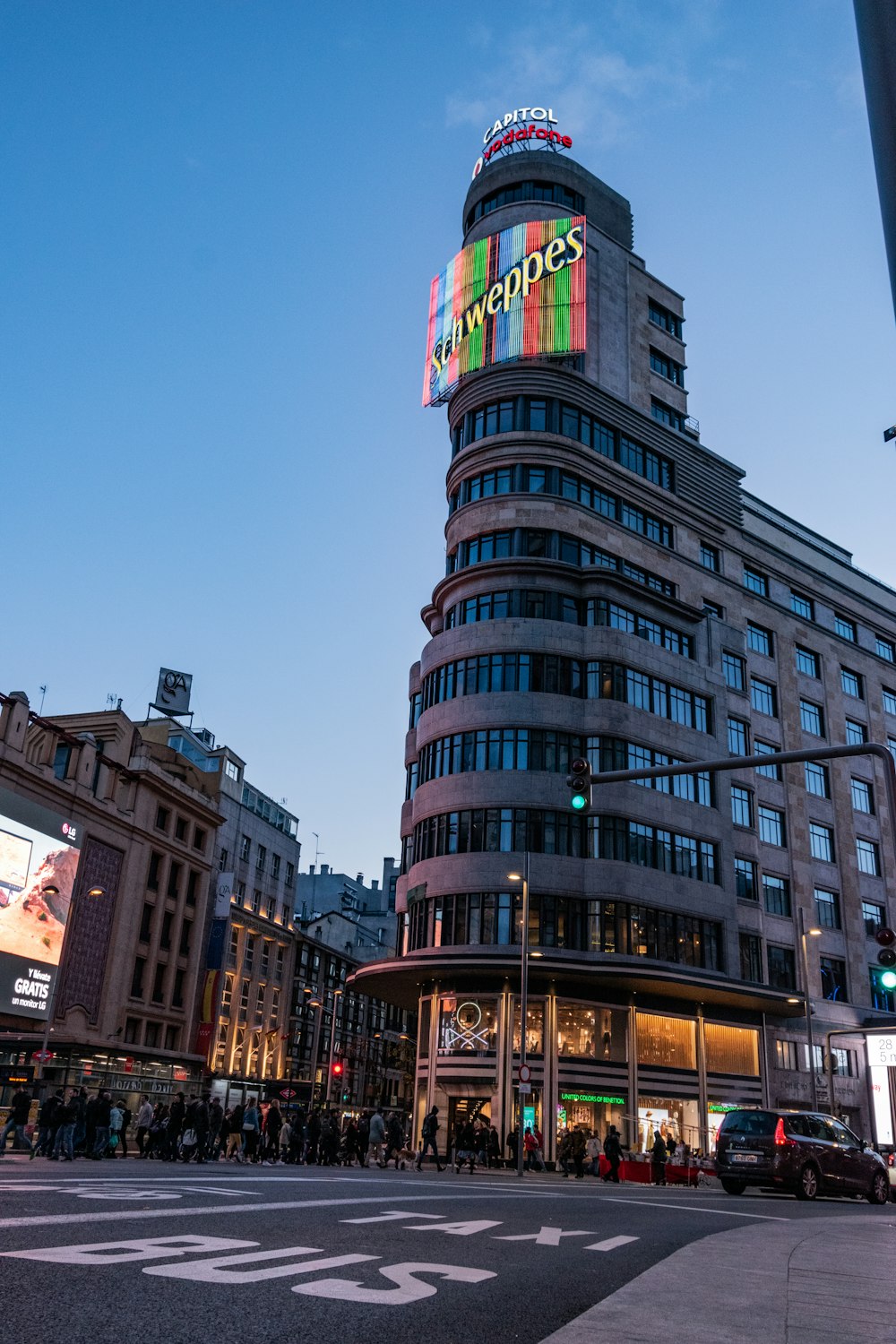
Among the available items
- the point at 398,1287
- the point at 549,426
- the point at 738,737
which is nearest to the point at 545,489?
the point at 549,426

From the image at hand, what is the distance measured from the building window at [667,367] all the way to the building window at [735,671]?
1666 centimetres

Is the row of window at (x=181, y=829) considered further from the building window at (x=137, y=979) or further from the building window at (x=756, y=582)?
the building window at (x=756, y=582)

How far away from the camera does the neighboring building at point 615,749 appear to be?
46.2 meters

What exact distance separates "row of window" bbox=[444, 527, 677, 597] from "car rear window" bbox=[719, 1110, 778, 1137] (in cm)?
3041

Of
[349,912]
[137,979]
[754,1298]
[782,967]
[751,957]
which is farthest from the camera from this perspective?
[349,912]

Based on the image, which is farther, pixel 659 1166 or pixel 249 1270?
pixel 659 1166

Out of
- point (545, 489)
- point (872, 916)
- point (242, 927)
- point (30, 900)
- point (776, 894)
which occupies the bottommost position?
point (30, 900)

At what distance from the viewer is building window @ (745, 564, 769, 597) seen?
64.9 metres

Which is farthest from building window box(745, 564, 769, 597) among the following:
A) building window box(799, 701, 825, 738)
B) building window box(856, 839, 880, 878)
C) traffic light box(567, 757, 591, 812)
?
traffic light box(567, 757, 591, 812)

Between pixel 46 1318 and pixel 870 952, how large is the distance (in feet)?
207

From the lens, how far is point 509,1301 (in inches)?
280

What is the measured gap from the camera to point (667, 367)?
2571 inches

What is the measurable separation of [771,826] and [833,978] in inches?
342

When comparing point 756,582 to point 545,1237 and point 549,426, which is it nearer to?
point 549,426
